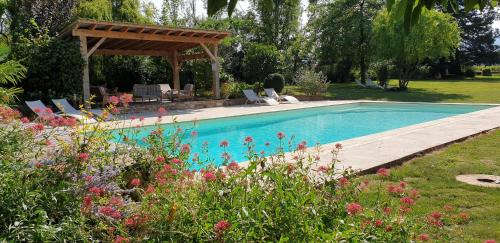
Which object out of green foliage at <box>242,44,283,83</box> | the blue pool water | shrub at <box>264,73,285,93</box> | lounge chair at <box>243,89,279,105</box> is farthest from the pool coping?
green foliage at <box>242,44,283,83</box>

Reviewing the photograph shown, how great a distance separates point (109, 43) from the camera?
17.8m

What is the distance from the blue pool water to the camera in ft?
34.7

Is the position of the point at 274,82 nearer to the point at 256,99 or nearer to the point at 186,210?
the point at 256,99

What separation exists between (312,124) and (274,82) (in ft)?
24.5

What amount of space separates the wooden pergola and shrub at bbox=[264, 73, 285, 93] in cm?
333

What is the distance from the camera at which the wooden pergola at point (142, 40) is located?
46.8 ft

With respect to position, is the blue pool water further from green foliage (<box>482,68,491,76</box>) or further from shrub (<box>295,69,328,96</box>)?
green foliage (<box>482,68,491,76</box>)

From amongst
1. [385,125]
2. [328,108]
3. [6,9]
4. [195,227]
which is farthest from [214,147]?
[6,9]

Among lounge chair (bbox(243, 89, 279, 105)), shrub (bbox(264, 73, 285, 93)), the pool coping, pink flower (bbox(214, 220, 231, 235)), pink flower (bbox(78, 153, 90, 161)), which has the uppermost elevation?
shrub (bbox(264, 73, 285, 93))

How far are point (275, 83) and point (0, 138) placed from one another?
1822 cm

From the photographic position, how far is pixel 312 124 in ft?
45.2

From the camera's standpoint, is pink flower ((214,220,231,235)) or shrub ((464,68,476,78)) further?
shrub ((464,68,476,78))

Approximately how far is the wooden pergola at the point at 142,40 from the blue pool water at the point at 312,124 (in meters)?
4.10

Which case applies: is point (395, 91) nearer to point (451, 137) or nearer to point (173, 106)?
point (173, 106)
